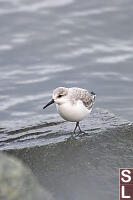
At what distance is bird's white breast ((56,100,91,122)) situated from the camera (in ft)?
27.9

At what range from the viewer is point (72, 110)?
8.55 meters

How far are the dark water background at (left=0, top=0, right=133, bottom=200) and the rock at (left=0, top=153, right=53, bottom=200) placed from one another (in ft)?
27.4

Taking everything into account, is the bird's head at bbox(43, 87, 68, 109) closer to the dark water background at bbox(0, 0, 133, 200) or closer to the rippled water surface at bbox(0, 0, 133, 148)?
the dark water background at bbox(0, 0, 133, 200)

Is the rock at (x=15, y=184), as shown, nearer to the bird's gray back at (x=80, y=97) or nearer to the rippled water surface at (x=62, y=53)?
the bird's gray back at (x=80, y=97)

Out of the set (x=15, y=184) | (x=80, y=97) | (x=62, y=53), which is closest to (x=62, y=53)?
(x=62, y=53)

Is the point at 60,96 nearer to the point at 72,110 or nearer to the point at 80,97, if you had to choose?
the point at 72,110

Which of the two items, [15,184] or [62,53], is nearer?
[15,184]

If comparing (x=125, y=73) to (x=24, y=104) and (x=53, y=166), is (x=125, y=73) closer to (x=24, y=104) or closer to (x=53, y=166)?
(x=24, y=104)

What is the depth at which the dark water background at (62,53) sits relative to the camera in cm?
1462

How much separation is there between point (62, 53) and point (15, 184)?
11.9 meters

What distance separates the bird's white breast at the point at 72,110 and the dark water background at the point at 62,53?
433cm

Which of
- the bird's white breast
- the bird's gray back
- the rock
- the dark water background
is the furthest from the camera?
the dark water background

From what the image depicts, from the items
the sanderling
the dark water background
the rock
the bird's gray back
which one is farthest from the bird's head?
the dark water background

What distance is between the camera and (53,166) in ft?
24.6
